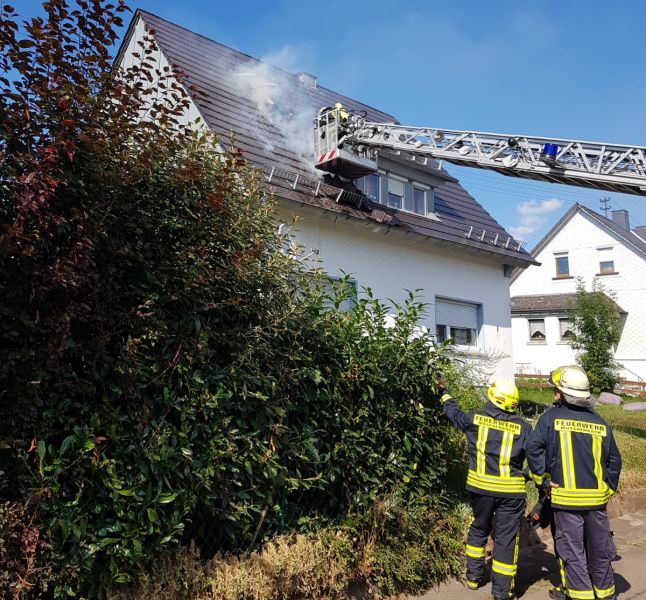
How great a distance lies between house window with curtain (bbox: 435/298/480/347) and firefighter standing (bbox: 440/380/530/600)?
808cm

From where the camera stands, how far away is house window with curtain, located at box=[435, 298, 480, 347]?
13.6 meters

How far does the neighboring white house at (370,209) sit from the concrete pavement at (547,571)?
5852 mm

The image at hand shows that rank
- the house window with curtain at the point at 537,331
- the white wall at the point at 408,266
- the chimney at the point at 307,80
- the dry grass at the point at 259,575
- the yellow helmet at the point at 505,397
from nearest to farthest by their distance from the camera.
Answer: the dry grass at the point at 259,575
the yellow helmet at the point at 505,397
the white wall at the point at 408,266
the chimney at the point at 307,80
the house window with curtain at the point at 537,331

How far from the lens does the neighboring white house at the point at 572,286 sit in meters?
30.9

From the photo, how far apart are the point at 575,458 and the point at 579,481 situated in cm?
18

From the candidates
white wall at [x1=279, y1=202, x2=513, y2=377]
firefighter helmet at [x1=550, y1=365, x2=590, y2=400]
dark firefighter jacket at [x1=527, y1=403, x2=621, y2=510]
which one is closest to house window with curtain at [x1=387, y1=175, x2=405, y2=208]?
white wall at [x1=279, y1=202, x2=513, y2=377]

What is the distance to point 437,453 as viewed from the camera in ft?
18.3

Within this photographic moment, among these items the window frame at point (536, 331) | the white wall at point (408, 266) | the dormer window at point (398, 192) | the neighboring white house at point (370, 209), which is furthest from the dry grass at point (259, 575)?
the window frame at point (536, 331)

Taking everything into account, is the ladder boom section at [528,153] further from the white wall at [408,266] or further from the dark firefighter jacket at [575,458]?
the dark firefighter jacket at [575,458]

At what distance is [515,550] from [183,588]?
9.26 ft

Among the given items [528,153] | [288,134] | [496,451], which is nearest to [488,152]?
[528,153]

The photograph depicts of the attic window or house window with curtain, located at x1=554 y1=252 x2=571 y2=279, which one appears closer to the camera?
the attic window

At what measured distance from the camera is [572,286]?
108ft

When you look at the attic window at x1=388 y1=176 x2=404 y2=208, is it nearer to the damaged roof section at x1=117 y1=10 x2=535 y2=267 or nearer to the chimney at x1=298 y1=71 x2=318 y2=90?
the damaged roof section at x1=117 y1=10 x2=535 y2=267
